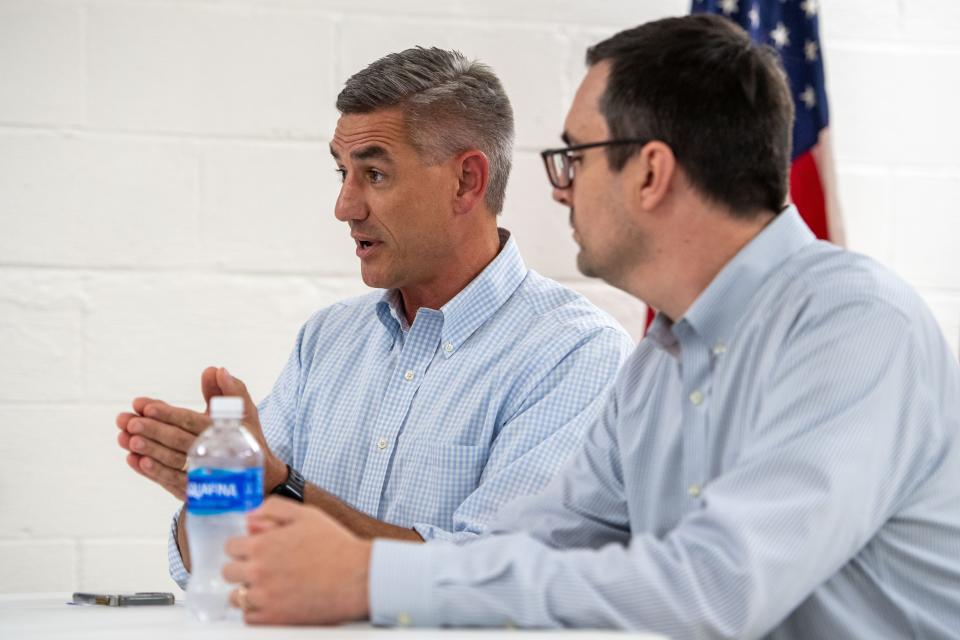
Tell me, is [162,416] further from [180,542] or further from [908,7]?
[908,7]

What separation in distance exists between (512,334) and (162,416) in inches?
24.0

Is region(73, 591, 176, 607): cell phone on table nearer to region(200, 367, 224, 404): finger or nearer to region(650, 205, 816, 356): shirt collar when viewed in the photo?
region(200, 367, 224, 404): finger

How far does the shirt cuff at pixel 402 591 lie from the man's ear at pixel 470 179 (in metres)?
1.12

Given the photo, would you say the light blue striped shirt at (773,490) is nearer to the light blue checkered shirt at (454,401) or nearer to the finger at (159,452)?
the light blue checkered shirt at (454,401)

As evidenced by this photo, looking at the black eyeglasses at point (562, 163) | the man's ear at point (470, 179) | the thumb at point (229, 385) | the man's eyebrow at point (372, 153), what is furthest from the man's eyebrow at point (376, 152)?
the black eyeglasses at point (562, 163)

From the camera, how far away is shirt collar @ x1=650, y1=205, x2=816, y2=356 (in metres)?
1.29

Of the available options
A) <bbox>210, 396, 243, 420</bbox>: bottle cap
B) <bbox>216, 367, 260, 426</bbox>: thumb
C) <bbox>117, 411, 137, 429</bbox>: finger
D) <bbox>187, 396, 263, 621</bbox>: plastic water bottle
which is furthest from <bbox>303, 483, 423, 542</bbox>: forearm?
<bbox>210, 396, 243, 420</bbox>: bottle cap

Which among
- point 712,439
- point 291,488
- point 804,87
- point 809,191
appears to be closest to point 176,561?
point 291,488

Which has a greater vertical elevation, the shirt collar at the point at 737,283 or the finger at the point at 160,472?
the shirt collar at the point at 737,283

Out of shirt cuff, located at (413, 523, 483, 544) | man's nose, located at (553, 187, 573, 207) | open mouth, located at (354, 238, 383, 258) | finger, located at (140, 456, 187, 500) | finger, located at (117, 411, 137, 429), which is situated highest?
man's nose, located at (553, 187, 573, 207)

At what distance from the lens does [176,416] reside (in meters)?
1.61

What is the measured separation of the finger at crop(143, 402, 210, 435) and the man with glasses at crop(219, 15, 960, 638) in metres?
0.47

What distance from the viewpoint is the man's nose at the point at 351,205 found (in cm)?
204

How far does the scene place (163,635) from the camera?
1.07 metres
